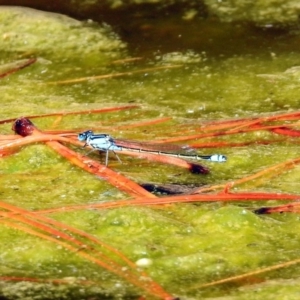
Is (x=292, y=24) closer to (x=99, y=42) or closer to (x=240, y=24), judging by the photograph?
(x=240, y=24)

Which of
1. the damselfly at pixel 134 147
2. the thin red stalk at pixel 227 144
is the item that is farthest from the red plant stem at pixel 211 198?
the thin red stalk at pixel 227 144

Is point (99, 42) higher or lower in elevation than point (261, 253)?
higher

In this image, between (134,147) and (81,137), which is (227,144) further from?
(81,137)

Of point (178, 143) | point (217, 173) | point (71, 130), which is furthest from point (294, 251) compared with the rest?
point (71, 130)

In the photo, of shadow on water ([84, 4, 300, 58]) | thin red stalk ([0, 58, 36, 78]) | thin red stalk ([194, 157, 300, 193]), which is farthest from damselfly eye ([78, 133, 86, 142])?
shadow on water ([84, 4, 300, 58])

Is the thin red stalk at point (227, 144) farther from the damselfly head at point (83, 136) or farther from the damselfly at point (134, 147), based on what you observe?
the damselfly head at point (83, 136)
